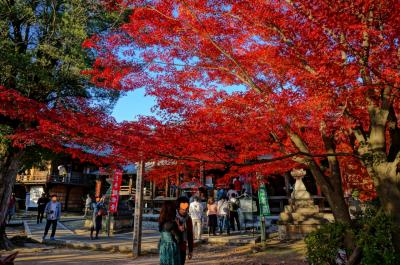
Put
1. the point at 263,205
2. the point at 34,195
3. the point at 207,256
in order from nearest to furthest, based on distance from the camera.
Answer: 1. the point at 207,256
2. the point at 263,205
3. the point at 34,195

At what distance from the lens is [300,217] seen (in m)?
11.9

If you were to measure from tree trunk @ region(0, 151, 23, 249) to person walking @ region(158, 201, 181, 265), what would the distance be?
8.62m

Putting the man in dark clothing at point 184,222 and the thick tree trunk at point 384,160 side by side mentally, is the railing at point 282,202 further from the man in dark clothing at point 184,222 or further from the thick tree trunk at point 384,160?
the man in dark clothing at point 184,222

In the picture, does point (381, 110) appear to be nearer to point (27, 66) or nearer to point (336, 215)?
point (336, 215)

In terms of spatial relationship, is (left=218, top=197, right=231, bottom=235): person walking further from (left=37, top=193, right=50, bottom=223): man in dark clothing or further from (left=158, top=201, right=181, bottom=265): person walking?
(left=37, top=193, right=50, bottom=223): man in dark clothing

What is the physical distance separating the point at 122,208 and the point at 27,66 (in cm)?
967

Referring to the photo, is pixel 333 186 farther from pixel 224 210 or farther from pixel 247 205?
pixel 247 205

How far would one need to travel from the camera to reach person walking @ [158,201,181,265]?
16.6 feet

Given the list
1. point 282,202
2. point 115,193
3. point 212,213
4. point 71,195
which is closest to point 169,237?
point 212,213

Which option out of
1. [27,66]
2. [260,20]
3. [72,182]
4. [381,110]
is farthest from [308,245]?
[72,182]

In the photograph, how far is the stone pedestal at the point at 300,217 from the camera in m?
11.6

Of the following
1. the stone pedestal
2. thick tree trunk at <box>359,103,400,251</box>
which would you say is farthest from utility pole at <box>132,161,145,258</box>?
thick tree trunk at <box>359,103,400,251</box>

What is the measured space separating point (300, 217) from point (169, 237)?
8.17m

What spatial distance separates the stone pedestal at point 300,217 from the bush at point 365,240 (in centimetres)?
619
